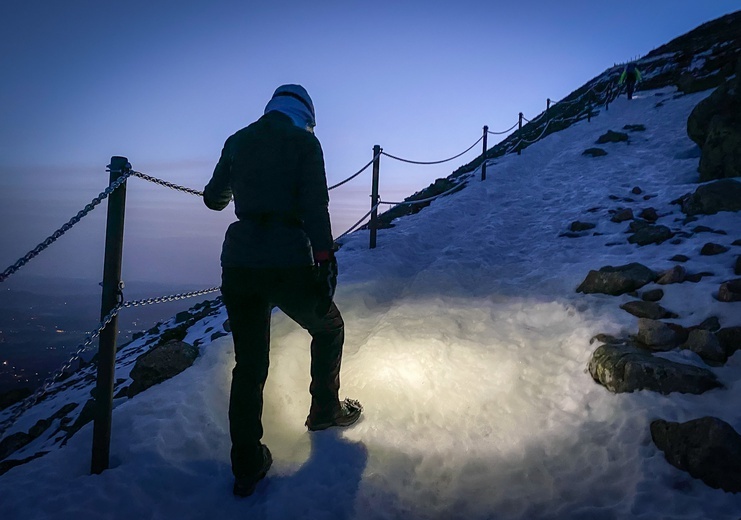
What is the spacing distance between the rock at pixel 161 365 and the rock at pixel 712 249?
589 cm

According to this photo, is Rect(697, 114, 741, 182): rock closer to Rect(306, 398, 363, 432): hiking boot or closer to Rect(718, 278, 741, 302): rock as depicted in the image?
Rect(718, 278, 741, 302): rock

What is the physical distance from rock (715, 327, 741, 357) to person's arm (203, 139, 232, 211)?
3969mm

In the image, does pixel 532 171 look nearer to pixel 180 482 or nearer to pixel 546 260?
pixel 546 260

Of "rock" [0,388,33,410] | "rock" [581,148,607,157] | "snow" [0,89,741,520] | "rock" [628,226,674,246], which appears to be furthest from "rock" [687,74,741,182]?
"rock" [0,388,33,410]

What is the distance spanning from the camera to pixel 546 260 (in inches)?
231

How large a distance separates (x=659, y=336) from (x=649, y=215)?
12.9ft

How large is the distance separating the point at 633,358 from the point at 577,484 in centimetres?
121

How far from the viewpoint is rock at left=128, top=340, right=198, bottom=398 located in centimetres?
372

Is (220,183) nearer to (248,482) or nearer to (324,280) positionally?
(324,280)

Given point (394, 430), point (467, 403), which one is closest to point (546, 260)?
point (467, 403)

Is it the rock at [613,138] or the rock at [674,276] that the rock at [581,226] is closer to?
the rock at [674,276]

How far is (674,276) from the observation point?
3.91m

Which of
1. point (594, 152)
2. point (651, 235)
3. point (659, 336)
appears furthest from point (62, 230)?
point (594, 152)

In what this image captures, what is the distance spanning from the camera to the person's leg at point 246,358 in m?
2.28
